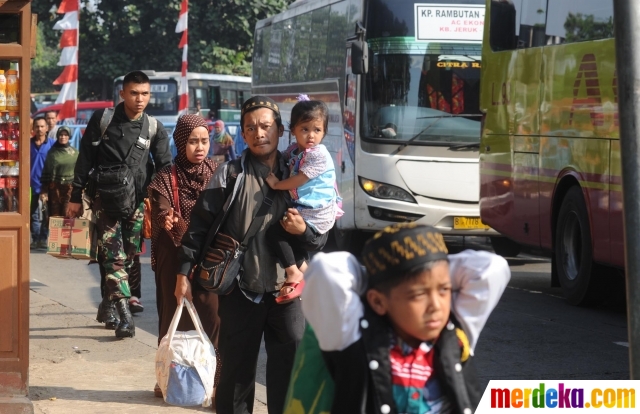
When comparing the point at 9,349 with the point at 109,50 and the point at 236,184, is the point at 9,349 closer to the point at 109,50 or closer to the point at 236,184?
the point at 236,184

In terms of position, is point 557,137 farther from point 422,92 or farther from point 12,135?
point 12,135

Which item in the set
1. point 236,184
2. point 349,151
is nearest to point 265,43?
point 349,151

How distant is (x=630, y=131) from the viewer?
3.41 metres

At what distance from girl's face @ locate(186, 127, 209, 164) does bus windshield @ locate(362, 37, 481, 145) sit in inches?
284

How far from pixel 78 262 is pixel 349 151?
348 centimetres

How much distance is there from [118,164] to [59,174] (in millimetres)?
7543

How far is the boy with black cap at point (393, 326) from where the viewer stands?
8.50ft

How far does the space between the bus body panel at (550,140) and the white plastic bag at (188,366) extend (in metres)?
4.53

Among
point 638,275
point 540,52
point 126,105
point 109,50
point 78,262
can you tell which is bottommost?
point 78,262

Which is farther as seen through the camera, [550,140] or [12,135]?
[550,140]

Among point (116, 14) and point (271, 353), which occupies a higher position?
point (116, 14)

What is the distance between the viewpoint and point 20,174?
597cm

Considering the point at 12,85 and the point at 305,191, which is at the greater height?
the point at 12,85

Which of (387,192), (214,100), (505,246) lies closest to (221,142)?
(505,246)
